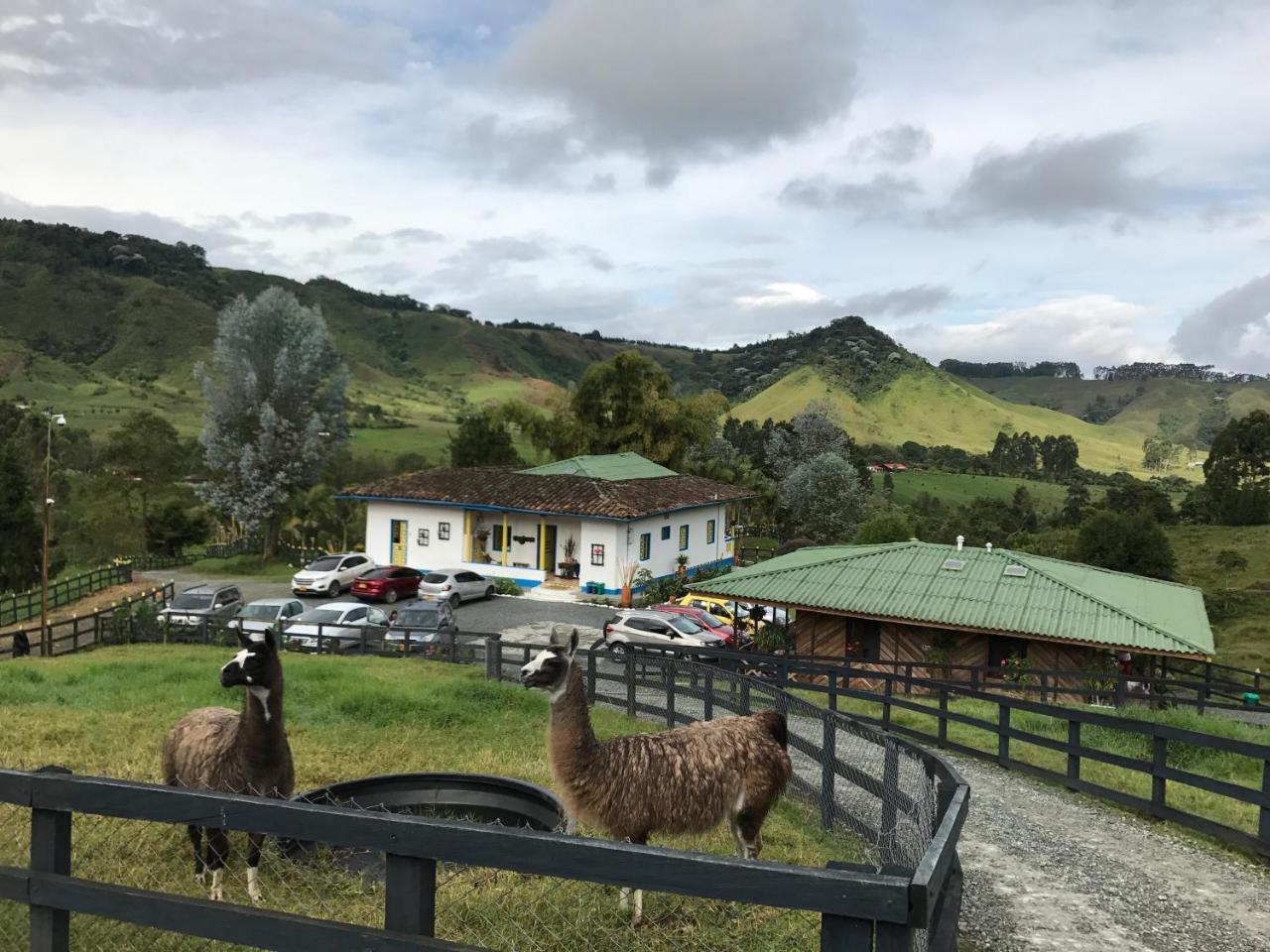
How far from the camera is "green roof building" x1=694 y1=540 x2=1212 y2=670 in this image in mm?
22672

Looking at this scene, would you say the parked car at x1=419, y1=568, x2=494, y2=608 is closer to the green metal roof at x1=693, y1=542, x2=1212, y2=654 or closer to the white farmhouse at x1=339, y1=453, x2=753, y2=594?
the white farmhouse at x1=339, y1=453, x2=753, y2=594

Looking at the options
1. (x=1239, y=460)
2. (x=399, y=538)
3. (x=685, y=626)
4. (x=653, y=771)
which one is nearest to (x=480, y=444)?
(x=399, y=538)

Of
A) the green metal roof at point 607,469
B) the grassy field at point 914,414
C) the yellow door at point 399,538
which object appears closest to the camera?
the yellow door at point 399,538

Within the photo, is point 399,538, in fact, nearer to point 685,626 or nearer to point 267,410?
point 267,410

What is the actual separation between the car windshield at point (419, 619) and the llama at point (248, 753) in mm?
18629

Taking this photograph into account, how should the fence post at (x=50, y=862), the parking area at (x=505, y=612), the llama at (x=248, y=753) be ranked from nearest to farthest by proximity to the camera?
the fence post at (x=50, y=862) → the llama at (x=248, y=753) → the parking area at (x=505, y=612)

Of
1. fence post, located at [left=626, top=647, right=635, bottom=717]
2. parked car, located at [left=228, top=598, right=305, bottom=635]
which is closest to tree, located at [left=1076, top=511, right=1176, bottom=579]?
fence post, located at [left=626, top=647, right=635, bottom=717]

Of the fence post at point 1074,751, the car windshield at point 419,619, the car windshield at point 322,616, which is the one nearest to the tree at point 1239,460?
the car windshield at point 419,619

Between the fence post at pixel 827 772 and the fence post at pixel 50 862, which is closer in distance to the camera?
the fence post at pixel 50 862

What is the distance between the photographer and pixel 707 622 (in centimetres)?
2884

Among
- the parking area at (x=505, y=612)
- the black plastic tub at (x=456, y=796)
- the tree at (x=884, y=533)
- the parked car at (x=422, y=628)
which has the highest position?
the black plastic tub at (x=456, y=796)

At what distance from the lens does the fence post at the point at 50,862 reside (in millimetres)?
3396

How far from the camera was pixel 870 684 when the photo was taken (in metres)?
24.6

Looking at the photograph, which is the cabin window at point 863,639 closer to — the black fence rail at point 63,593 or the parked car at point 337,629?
the parked car at point 337,629
